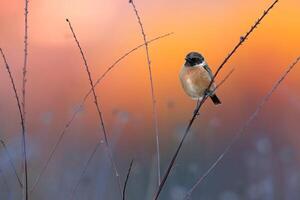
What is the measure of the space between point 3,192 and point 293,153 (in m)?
2.93

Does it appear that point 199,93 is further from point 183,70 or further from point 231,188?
point 231,188

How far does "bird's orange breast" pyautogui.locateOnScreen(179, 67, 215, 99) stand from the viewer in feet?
11.4

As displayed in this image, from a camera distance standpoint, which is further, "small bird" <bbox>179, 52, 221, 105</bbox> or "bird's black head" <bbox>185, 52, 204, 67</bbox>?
"bird's black head" <bbox>185, 52, 204, 67</bbox>

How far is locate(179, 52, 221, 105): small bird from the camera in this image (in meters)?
3.48

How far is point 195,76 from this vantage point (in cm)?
360

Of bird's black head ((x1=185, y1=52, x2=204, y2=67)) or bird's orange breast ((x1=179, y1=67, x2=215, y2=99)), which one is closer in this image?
bird's orange breast ((x1=179, y1=67, x2=215, y2=99))

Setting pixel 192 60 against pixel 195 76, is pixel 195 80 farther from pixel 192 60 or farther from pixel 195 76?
pixel 192 60

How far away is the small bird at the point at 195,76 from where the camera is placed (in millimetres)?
3482

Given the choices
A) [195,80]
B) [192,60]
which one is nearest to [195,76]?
[195,80]

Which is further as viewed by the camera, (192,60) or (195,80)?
(192,60)

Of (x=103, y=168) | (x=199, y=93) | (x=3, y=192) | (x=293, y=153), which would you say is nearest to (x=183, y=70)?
(x=199, y=93)

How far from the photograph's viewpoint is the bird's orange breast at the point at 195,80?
348 centimetres

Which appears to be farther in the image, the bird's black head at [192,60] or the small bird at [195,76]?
the bird's black head at [192,60]

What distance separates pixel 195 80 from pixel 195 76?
0.12 ft
